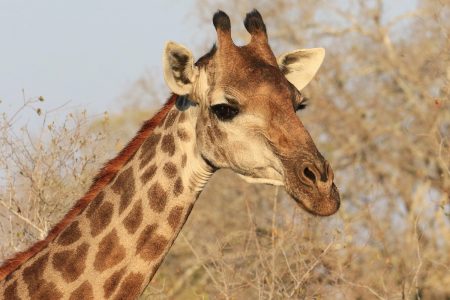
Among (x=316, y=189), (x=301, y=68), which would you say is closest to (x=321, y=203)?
(x=316, y=189)

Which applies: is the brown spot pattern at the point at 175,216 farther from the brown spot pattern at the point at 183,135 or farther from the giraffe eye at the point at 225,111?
the giraffe eye at the point at 225,111

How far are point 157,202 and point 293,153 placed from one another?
1.15 m

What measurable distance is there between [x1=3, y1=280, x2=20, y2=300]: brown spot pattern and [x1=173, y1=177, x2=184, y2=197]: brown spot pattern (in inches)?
55.6

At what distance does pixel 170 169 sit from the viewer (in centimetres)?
816

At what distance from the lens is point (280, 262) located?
16.1 meters

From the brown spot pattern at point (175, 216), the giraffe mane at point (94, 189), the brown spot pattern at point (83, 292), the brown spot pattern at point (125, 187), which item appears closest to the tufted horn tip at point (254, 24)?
the giraffe mane at point (94, 189)

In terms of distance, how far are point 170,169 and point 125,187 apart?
0.39 metres

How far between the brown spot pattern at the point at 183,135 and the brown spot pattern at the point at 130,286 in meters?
1.14

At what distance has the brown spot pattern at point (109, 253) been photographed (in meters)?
7.93

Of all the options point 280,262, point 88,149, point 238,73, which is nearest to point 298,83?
point 238,73

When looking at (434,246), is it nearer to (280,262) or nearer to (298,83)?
(280,262)

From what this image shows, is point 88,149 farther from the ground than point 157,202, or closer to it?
closer to it

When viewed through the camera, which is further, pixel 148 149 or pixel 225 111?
pixel 148 149

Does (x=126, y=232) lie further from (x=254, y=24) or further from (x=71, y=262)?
(x=254, y=24)
